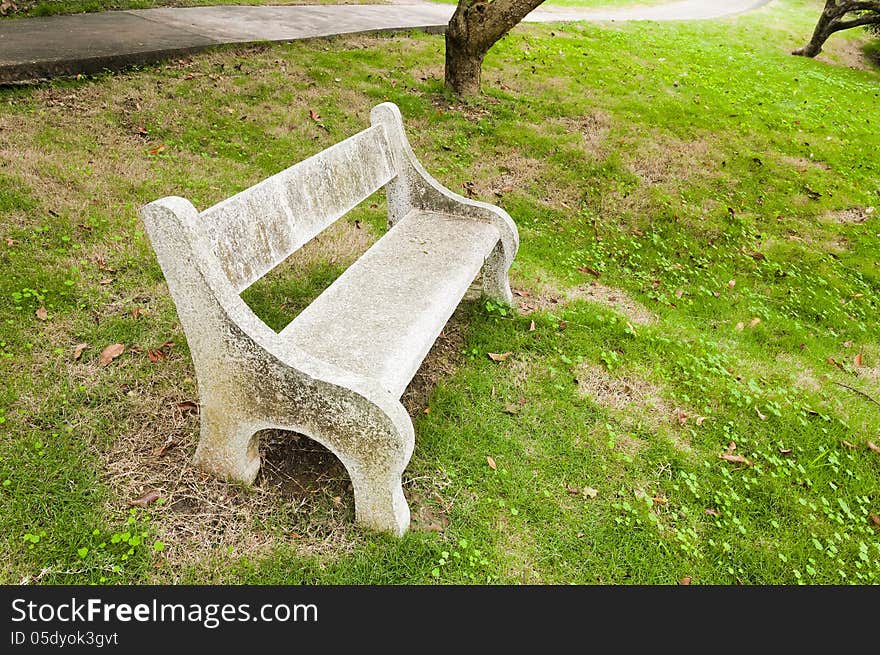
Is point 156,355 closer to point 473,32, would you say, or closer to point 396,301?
point 396,301

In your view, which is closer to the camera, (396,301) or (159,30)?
(396,301)

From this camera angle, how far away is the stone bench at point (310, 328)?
2367mm

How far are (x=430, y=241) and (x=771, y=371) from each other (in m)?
2.87

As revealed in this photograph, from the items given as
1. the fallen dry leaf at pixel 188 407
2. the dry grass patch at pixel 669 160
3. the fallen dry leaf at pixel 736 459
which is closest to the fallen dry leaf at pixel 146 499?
the fallen dry leaf at pixel 188 407

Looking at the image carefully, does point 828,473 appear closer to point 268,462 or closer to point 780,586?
point 780,586

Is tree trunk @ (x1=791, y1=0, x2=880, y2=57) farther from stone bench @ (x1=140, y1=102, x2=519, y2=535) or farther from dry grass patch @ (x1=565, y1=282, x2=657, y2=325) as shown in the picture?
stone bench @ (x1=140, y1=102, x2=519, y2=535)

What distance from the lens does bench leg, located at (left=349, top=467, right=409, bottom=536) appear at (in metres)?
2.56

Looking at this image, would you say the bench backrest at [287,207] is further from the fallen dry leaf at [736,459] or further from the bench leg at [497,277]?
the fallen dry leaf at [736,459]

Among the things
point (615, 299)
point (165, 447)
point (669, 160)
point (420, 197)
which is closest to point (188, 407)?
point (165, 447)

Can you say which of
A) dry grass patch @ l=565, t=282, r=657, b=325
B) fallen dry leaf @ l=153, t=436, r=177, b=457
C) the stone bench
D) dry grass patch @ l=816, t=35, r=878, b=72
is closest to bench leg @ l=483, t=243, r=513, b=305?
the stone bench

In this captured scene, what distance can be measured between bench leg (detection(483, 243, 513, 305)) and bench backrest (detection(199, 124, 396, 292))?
1034mm

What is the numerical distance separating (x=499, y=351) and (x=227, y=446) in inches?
81.0

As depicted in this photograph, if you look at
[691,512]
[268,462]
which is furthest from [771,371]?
[268,462]

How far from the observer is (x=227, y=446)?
9.26ft
